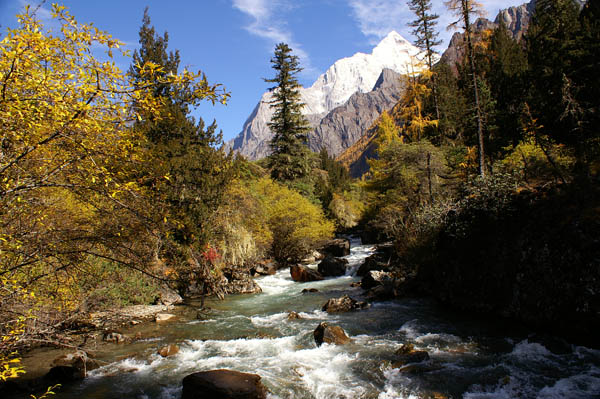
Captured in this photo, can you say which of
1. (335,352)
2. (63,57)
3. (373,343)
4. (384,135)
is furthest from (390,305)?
(384,135)

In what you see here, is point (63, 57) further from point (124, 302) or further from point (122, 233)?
point (124, 302)

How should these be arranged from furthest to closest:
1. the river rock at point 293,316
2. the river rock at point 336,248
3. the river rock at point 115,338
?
1. the river rock at point 336,248
2. the river rock at point 293,316
3. the river rock at point 115,338

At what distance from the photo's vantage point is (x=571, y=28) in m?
20.3

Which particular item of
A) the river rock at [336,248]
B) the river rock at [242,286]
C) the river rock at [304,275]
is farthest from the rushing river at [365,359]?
the river rock at [336,248]

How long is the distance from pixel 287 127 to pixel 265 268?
50.4 feet

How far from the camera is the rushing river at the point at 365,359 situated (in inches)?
240

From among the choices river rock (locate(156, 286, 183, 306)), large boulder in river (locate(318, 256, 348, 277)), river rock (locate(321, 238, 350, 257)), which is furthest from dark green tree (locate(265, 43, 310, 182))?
river rock (locate(156, 286, 183, 306))


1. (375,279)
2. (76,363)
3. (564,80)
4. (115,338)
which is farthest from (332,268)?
(564,80)

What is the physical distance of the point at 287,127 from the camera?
31312mm

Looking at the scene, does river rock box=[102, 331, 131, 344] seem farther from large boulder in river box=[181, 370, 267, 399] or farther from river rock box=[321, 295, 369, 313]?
river rock box=[321, 295, 369, 313]

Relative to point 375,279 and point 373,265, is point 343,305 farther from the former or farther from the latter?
point 373,265

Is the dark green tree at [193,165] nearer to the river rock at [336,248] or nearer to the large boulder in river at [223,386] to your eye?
the large boulder in river at [223,386]

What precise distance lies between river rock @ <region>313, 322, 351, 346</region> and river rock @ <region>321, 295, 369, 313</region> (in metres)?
2.71

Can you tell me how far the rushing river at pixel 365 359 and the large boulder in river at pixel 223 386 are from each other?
405 millimetres
